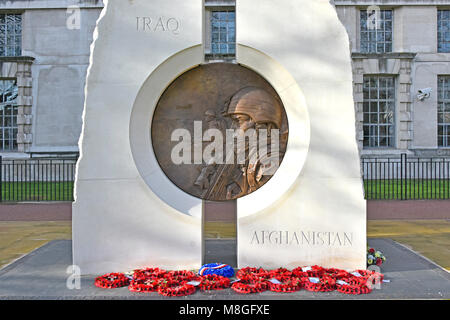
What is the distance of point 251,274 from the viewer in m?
5.52

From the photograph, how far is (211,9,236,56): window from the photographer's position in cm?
1942

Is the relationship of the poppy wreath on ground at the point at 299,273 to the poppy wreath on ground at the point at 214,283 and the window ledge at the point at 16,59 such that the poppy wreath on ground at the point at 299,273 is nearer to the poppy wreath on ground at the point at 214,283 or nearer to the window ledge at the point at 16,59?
the poppy wreath on ground at the point at 214,283

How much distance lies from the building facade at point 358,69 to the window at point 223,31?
46mm

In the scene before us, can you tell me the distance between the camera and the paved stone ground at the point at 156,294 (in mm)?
4863

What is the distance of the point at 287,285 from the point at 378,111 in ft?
54.6

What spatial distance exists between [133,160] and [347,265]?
10.7 ft

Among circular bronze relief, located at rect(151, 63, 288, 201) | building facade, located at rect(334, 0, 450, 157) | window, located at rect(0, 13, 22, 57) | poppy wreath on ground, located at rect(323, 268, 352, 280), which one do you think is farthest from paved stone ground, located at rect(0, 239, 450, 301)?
window, located at rect(0, 13, 22, 57)

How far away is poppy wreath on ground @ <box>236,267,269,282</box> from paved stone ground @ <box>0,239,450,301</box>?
357 millimetres

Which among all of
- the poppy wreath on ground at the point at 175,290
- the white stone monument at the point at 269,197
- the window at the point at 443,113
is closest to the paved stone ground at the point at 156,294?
the poppy wreath on ground at the point at 175,290

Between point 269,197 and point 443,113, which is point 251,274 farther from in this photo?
point 443,113

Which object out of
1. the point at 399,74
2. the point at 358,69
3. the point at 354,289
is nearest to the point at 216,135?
the point at 354,289

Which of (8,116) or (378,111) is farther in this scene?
(8,116)

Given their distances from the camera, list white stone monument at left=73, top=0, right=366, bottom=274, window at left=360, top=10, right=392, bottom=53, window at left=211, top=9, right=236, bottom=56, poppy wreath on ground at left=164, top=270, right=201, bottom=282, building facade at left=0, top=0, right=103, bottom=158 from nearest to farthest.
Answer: poppy wreath on ground at left=164, top=270, right=201, bottom=282
white stone monument at left=73, top=0, right=366, bottom=274
window at left=211, top=9, right=236, bottom=56
building facade at left=0, top=0, right=103, bottom=158
window at left=360, top=10, right=392, bottom=53

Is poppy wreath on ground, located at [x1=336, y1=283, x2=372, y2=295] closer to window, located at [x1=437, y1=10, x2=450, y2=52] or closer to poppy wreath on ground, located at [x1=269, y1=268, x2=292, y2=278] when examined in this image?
poppy wreath on ground, located at [x1=269, y1=268, x2=292, y2=278]
